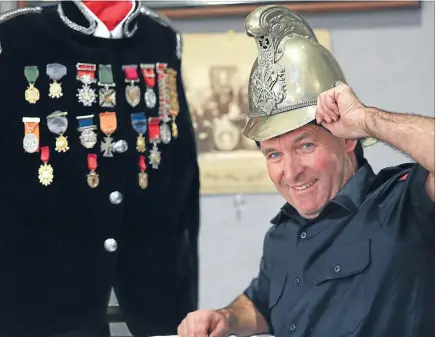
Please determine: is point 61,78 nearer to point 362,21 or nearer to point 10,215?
point 10,215

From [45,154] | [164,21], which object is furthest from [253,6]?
[45,154]

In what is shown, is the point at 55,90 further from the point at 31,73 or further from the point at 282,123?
the point at 282,123

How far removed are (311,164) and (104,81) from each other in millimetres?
303

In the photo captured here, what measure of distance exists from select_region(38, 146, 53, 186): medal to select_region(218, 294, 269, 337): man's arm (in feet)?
0.88

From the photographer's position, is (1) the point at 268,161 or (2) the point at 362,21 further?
(2) the point at 362,21

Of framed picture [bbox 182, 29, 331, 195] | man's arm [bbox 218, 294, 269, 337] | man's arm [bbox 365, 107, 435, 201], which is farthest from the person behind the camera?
framed picture [bbox 182, 29, 331, 195]

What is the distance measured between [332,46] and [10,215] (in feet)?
1.52

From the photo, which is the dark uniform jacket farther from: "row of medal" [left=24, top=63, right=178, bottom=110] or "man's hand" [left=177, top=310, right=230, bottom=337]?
"man's hand" [left=177, top=310, right=230, bottom=337]

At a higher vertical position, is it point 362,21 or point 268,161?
point 362,21

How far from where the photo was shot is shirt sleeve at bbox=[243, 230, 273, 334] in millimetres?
965

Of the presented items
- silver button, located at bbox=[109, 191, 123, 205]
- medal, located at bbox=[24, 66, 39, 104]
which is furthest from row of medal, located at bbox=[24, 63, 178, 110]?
silver button, located at bbox=[109, 191, 123, 205]

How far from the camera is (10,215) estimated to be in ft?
3.08

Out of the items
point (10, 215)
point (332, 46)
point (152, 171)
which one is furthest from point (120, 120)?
point (332, 46)

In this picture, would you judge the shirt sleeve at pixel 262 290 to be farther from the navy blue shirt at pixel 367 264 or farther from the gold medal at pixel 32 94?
the gold medal at pixel 32 94
